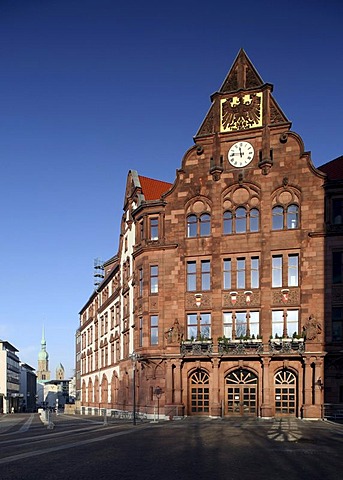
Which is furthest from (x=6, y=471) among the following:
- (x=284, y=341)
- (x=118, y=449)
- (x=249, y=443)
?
(x=284, y=341)

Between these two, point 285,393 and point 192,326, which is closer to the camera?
point 285,393

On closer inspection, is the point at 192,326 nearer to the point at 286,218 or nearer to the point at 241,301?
the point at 241,301

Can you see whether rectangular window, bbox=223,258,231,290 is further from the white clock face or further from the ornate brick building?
the white clock face

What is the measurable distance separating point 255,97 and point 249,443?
3155 cm

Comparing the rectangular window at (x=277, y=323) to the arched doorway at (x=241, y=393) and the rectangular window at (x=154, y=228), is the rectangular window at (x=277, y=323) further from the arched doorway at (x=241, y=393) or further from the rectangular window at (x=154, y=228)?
the rectangular window at (x=154, y=228)

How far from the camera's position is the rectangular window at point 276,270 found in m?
46.2

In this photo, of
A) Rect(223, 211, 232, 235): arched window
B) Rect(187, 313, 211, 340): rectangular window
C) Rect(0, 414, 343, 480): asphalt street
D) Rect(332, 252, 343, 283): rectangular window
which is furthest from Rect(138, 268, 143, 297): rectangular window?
Rect(0, 414, 343, 480): asphalt street

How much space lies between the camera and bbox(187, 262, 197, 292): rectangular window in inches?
1911

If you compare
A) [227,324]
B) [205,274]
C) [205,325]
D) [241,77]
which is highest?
[241,77]

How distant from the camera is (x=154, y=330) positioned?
49094 millimetres

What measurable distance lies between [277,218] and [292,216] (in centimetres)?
119

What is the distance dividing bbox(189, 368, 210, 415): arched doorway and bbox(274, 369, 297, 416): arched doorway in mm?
5493

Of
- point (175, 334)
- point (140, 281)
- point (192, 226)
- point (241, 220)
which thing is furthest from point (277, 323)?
point (140, 281)

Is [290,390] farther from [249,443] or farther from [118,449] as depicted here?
[118,449]
